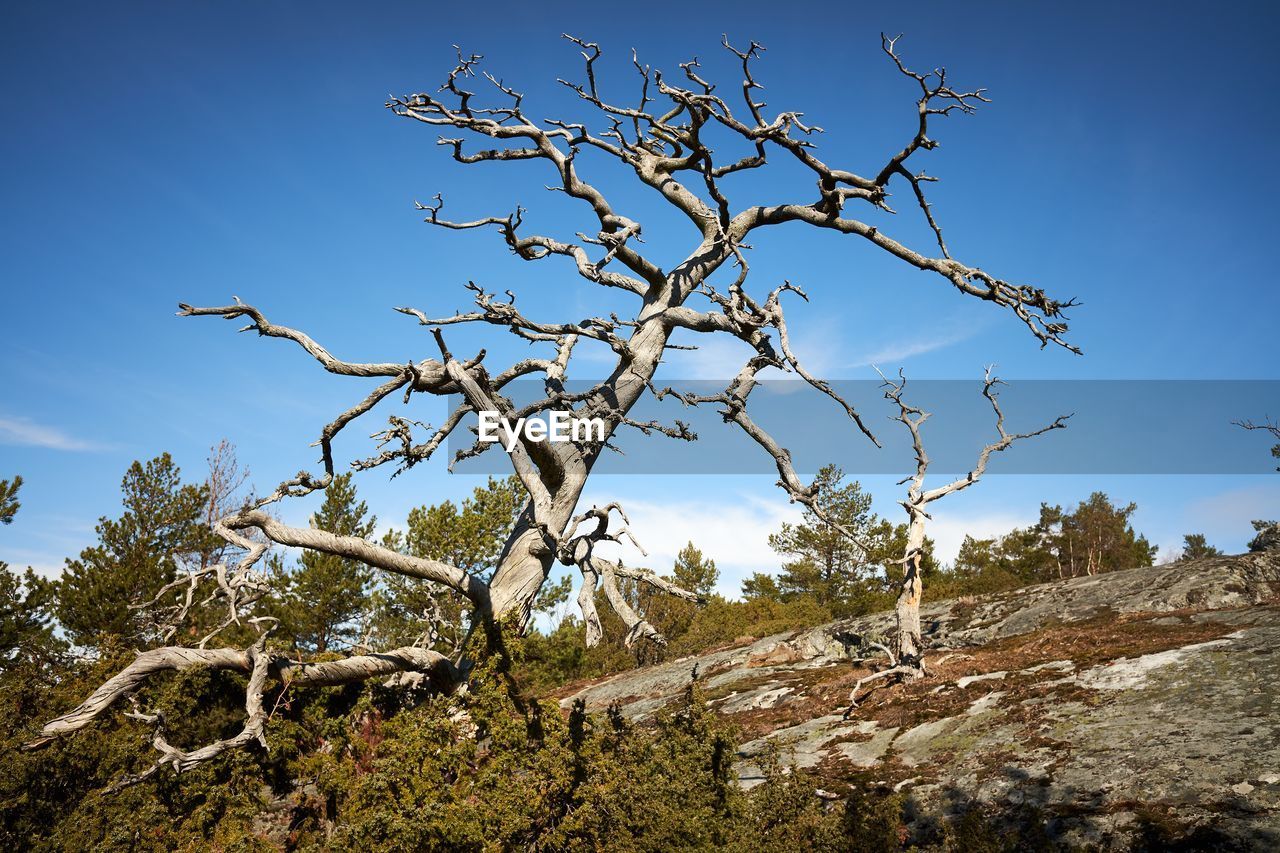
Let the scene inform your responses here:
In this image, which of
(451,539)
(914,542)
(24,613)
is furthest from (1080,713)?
(24,613)

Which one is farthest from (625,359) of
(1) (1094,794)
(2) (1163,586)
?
(2) (1163,586)

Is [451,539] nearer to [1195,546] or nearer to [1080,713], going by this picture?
[1080,713]

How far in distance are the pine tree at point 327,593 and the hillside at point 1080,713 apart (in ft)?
49.0

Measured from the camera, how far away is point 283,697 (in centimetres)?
731

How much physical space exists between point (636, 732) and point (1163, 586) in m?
13.5

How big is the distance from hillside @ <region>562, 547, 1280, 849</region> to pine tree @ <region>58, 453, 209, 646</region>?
52.8 feet

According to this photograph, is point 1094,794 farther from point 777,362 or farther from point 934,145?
point 934,145

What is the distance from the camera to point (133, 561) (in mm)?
22719

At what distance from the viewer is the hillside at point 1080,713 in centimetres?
584

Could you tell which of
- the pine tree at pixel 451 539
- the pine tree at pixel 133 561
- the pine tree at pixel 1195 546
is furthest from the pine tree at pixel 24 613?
the pine tree at pixel 1195 546

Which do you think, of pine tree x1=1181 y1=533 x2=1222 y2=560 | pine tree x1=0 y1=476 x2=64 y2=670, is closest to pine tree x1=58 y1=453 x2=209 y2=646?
pine tree x1=0 y1=476 x2=64 y2=670

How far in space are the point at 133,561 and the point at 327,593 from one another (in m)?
6.04

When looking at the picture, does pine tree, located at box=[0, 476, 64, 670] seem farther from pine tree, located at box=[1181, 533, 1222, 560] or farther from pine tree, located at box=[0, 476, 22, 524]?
pine tree, located at box=[1181, 533, 1222, 560]

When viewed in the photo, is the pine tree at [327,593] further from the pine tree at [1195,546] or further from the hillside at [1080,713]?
the pine tree at [1195,546]
